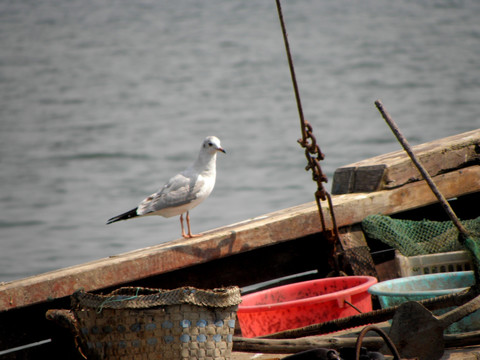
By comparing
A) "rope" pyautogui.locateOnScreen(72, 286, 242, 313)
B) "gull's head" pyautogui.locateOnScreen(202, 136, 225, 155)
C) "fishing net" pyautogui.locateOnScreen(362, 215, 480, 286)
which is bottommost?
"rope" pyautogui.locateOnScreen(72, 286, 242, 313)

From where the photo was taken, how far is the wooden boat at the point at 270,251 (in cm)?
328

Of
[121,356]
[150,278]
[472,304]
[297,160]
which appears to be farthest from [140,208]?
[297,160]

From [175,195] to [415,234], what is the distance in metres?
1.47

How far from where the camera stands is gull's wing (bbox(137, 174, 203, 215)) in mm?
4500

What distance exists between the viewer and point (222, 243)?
3.58 metres

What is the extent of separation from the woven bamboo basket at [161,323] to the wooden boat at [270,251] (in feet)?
1.44

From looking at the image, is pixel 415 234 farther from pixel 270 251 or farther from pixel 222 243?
pixel 222 243

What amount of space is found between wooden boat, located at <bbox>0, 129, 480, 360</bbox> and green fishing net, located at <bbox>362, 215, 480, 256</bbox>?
0.40ft

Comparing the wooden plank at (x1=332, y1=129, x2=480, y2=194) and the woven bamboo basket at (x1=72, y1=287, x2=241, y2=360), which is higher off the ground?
the wooden plank at (x1=332, y1=129, x2=480, y2=194)

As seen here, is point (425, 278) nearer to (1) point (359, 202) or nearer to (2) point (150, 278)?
(1) point (359, 202)

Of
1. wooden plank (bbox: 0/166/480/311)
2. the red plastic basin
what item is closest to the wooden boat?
wooden plank (bbox: 0/166/480/311)

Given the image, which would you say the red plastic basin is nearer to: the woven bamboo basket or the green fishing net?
the green fishing net

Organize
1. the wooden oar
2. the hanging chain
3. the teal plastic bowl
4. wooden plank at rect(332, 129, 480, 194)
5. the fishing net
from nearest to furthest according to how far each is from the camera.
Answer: the wooden oar → the teal plastic bowl → the hanging chain → the fishing net → wooden plank at rect(332, 129, 480, 194)

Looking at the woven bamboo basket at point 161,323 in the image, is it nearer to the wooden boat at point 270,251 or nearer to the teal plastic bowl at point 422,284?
the wooden boat at point 270,251
